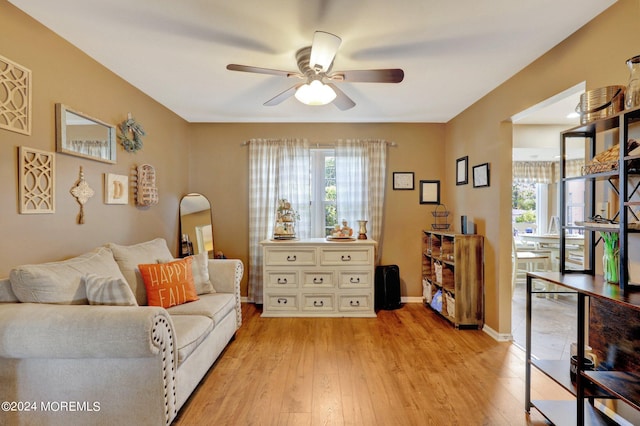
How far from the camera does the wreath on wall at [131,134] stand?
2.81m

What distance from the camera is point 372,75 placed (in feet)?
6.87

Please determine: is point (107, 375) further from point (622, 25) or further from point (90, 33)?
point (622, 25)

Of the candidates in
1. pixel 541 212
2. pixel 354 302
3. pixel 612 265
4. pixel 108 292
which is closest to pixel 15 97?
pixel 108 292

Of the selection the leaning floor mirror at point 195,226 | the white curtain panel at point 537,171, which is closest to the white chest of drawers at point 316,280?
the leaning floor mirror at point 195,226

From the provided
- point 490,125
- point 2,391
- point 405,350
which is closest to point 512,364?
point 405,350

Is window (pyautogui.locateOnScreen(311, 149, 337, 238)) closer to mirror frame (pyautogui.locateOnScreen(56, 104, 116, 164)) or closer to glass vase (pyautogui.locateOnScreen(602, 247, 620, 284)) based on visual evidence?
mirror frame (pyautogui.locateOnScreen(56, 104, 116, 164))

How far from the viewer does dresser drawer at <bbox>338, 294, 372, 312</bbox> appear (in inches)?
143

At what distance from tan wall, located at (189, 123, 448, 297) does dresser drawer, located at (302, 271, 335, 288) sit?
3.19 feet

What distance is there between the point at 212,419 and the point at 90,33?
2641mm

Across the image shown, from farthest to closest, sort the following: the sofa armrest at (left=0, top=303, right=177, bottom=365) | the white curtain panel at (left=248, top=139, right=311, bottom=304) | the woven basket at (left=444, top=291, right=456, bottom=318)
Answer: the white curtain panel at (left=248, top=139, right=311, bottom=304)
the woven basket at (left=444, top=291, right=456, bottom=318)
the sofa armrest at (left=0, top=303, right=177, bottom=365)

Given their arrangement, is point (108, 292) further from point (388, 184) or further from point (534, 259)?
point (534, 259)

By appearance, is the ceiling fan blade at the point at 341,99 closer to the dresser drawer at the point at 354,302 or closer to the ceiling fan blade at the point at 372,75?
the ceiling fan blade at the point at 372,75

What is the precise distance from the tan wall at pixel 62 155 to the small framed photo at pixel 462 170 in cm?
355

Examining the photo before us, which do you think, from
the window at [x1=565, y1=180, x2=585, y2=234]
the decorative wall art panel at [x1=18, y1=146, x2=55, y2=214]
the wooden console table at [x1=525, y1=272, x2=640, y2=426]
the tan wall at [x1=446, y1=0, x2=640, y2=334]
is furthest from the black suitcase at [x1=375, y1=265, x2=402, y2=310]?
the window at [x1=565, y1=180, x2=585, y2=234]
